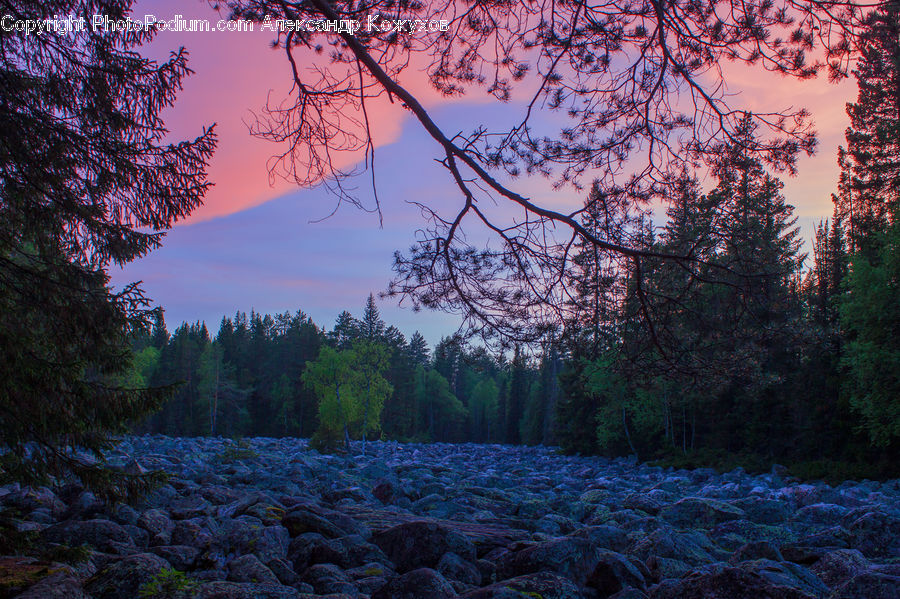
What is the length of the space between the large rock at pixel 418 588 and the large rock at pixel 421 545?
1.12m

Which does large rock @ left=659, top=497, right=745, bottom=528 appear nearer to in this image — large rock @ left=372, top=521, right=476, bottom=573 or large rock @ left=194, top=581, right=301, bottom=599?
large rock @ left=372, top=521, right=476, bottom=573

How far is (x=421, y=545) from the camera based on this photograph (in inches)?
194

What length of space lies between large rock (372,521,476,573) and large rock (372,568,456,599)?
112 centimetres

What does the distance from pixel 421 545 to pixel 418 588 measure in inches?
55.3

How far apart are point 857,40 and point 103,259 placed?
264 inches

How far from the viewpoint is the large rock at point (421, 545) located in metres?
4.80

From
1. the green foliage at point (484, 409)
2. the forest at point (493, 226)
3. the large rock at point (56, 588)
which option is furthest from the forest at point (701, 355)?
the green foliage at point (484, 409)

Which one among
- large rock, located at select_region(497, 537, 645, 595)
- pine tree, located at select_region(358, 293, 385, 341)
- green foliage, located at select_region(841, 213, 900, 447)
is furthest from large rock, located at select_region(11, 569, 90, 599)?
pine tree, located at select_region(358, 293, 385, 341)

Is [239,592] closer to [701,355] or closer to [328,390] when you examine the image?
[701,355]

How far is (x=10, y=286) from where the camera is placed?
442 cm

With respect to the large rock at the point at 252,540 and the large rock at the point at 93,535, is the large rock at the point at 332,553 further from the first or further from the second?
the large rock at the point at 93,535

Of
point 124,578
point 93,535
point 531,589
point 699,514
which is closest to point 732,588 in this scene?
point 531,589

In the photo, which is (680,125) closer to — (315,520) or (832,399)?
(315,520)

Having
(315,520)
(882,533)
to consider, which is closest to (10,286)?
(315,520)
